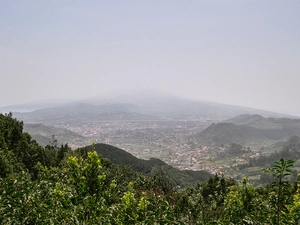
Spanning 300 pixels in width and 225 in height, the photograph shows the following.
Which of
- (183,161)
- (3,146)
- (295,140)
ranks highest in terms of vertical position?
(3,146)

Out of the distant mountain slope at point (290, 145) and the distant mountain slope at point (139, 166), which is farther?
the distant mountain slope at point (290, 145)

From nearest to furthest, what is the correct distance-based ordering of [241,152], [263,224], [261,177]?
[263,224]
[261,177]
[241,152]

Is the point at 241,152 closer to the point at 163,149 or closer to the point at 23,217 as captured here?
the point at 163,149

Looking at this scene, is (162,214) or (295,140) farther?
(295,140)

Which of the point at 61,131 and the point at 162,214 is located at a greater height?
the point at 162,214

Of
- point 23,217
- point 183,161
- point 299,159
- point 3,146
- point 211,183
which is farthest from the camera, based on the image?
point 183,161

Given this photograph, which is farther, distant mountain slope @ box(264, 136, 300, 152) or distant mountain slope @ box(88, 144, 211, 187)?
distant mountain slope @ box(264, 136, 300, 152)

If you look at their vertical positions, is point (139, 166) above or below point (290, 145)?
above

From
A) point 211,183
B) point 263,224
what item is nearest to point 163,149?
point 211,183

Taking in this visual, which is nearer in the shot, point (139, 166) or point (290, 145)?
point (139, 166)
